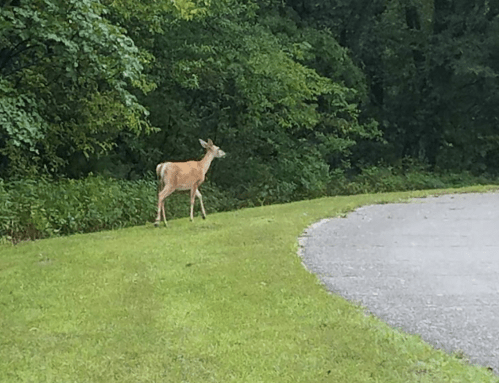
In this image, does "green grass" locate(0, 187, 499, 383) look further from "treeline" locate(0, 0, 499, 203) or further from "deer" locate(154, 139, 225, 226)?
"treeline" locate(0, 0, 499, 203)

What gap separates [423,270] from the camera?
7.83m

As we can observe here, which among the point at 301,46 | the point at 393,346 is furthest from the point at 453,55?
the point at 393,346

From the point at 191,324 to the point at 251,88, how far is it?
14.4 meters

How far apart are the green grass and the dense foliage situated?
15.4 ft

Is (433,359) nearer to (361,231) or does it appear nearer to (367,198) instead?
(361,231)

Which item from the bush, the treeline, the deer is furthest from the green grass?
the treeline

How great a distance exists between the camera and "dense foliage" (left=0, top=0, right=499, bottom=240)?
12.9m

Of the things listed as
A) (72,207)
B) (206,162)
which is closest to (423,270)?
(206,162)

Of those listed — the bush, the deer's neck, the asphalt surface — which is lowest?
the bush

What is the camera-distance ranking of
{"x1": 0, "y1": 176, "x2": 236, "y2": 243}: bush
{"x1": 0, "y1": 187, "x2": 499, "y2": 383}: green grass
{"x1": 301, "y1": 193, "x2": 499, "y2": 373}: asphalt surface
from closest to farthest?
{"x1": 0, "y1": 187, "x2": 499, "y2": 383}: green grass → {"x1": 301, "y1": 193, "x2": 499, "y2": 373}: asphalt surface → {"x1": 0, "y1": 176, "x2": 236, "y2": 243}: bush

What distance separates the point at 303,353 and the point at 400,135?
2548cm

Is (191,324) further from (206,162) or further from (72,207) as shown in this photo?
(72,207)

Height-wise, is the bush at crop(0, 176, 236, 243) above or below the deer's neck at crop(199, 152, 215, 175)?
below

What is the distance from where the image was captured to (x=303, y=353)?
4902mm
